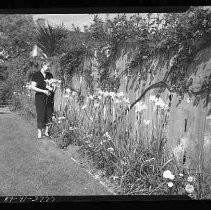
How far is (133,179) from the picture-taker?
13.4 ft

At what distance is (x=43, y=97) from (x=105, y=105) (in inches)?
27.5

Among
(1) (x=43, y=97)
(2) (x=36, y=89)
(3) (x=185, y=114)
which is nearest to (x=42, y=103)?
(1) (x=43, y=97)

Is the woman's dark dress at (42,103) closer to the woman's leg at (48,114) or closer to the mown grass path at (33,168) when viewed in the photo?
the woman's leg at (48,114)

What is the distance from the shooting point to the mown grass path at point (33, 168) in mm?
4168

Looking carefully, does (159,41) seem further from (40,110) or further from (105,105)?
(40,110)

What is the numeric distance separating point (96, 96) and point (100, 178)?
2.91ft

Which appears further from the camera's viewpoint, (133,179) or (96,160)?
(96,160)

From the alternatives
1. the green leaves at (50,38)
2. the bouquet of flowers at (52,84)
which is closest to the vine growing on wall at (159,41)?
the green leaves at (50,38)

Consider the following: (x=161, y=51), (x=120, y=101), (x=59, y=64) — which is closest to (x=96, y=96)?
(x=120, y=101)

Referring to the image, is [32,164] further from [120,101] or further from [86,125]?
[120,101]

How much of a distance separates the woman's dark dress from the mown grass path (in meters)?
0.15

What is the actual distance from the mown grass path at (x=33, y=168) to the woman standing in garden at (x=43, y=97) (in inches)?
5.3

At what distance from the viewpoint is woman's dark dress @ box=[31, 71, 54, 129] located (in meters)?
4.43

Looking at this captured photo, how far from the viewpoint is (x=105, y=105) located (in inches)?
174
